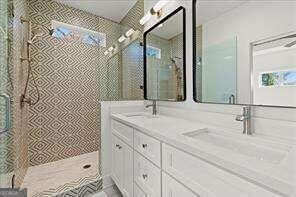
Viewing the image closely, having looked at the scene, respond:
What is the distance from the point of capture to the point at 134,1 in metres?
2.78

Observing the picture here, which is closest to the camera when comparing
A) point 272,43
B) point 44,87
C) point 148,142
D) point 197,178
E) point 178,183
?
point 197,178

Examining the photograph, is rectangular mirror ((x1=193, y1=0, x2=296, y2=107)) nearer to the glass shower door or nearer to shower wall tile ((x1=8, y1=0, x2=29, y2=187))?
the glass shower door

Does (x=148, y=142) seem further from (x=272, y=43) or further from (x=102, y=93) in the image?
(x=102, y=93)

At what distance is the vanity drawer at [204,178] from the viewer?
1.91 feet

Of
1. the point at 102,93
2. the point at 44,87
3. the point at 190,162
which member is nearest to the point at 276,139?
the point at 190,162

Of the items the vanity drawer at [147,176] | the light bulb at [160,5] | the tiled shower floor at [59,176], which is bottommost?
the tiled shower floor at [59,176]

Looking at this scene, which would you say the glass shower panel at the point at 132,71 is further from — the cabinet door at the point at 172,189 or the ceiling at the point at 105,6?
the cabinet door at the point at 172,189

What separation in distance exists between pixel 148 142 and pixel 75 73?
2.25 metres

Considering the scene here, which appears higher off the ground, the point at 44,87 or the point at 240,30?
the point at 240,30

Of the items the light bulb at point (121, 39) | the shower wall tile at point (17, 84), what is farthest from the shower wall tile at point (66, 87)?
the shower wall tile at point (17, 84)

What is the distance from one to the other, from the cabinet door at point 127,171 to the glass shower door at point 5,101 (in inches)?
36.4

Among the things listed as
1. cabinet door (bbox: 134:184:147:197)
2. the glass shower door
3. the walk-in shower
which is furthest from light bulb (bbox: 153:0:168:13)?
cabinet door (bbox: 134:184:147:197)

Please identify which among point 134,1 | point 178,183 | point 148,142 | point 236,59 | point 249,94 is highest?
point 134,1

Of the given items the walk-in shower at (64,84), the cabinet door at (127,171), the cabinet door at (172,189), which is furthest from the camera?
the walk-in shower at (64,84)
